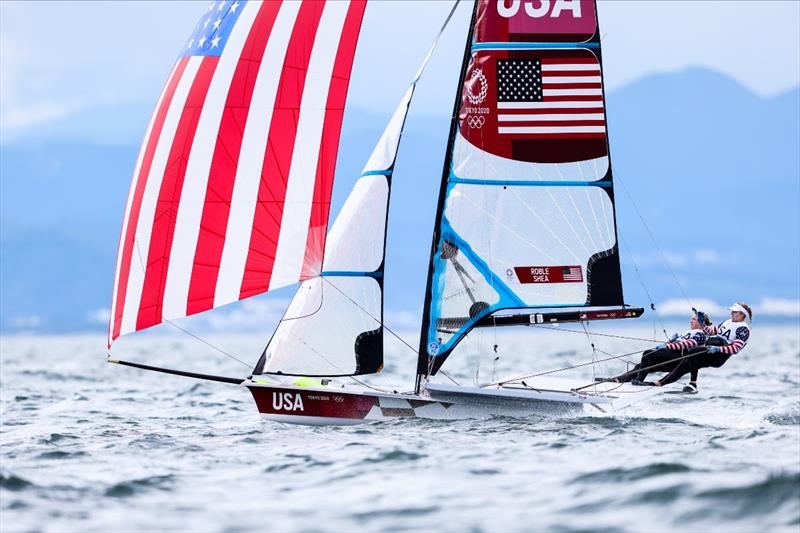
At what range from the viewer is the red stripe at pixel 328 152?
→ 13.7 m

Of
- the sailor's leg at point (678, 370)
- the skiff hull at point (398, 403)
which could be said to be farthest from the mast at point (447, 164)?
the sailor's leg at point (678, 370)

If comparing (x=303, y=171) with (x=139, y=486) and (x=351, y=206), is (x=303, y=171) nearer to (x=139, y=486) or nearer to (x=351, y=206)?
(x=351, y=206)

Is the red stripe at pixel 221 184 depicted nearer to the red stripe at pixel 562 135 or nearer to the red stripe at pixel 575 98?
the red stripe at pixel 562 135

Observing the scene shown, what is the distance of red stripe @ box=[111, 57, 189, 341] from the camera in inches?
539

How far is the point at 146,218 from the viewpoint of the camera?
13.6 meters

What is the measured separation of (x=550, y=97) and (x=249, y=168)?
3.79 m

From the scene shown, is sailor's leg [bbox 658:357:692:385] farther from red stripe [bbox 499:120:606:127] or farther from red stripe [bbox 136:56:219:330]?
red stripe [bbox 136:56:219:330]

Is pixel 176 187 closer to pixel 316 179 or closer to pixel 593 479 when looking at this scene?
pixel 316 179

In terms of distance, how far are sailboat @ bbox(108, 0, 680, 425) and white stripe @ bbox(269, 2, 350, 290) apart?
0.02 meters

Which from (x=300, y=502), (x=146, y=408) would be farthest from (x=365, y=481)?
(x=146, y=408)

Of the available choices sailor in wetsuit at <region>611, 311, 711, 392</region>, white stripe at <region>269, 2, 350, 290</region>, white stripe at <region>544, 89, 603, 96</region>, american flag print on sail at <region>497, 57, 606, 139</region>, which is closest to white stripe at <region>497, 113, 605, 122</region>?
american flag print on sail at <region>497, 57, 606, 139</region>

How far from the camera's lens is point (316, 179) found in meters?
13.7

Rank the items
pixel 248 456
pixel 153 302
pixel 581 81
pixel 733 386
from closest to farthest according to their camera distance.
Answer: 1. pixel 248 456
2. pixel 153 302
3. pixel 581 81
4. pixel 733 386

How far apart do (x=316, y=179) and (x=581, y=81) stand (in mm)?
3520
